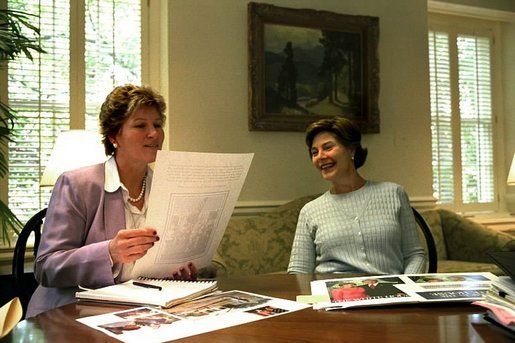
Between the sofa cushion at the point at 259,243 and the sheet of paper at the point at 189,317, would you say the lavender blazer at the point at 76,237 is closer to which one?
the sheet of paper at the point at 189,317

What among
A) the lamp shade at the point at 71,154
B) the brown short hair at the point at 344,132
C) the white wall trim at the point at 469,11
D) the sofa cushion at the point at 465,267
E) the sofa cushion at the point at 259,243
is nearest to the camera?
the brown short hair at the point at 344,132

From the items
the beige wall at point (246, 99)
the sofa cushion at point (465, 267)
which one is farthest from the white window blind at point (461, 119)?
the sofa cushion at point (465, 267)

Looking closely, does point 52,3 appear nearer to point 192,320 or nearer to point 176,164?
point 176,164

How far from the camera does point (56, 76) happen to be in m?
2.96

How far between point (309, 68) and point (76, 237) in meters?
2.26

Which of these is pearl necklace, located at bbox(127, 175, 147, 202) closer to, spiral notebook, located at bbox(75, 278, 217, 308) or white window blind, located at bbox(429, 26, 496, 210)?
spiral notebook, located at bbox(75, 278, 217, 308)

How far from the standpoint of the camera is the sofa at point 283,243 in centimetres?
283

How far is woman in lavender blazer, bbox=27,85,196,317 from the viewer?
1285 mm

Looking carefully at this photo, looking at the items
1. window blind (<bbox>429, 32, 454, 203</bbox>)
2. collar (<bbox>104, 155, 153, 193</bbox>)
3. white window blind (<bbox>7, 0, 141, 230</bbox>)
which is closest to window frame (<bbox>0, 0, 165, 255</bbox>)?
white window blind (<bbox>7, 0, 141, 230</bbox>)

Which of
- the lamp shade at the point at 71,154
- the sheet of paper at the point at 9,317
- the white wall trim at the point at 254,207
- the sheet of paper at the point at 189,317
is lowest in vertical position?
the sheet of paper at the point at 189,317

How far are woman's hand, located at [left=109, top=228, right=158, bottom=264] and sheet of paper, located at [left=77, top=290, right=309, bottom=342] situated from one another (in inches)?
6.8

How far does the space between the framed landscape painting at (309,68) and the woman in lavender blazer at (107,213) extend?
1569mm

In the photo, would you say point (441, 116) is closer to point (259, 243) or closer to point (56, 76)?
point (259, 243)

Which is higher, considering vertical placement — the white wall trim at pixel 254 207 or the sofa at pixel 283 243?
the white wall trim at pixel 254 207
